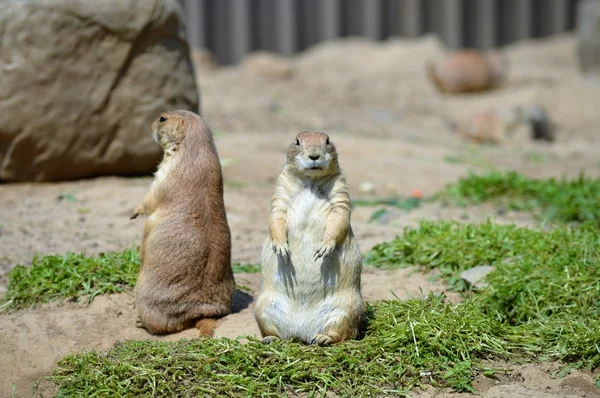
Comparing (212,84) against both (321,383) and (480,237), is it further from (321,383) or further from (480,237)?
(321,383)

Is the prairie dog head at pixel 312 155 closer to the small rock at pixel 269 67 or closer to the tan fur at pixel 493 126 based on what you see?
the tan fur at pixel 493 126

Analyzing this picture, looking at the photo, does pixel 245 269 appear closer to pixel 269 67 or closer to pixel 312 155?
pixel 312 155

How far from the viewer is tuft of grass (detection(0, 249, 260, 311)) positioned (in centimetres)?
468

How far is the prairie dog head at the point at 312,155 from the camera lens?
3.78 metres

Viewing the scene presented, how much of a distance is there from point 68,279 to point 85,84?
2.84 meters

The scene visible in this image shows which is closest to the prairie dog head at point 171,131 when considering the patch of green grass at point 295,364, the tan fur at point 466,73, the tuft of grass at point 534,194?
the patch of green grass at point 295,364

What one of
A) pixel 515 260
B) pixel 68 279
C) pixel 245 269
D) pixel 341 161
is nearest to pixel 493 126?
pixel 341 161

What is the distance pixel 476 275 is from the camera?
497cm

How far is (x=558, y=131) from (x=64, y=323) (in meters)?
9.78

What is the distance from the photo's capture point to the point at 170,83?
24.4 ft

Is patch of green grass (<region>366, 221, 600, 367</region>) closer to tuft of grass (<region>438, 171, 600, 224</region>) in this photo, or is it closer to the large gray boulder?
tuft of grass (<region>438, 171, 600, 224</region>)

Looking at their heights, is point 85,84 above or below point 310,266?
above

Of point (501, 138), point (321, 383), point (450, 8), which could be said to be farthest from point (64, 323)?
point (450, 8)

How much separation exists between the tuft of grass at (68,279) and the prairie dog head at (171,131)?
0.84m
